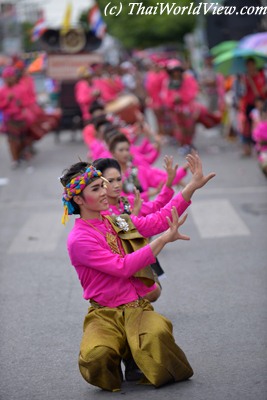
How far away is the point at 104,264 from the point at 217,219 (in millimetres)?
6378

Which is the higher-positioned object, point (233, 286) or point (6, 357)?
point (6, 357)

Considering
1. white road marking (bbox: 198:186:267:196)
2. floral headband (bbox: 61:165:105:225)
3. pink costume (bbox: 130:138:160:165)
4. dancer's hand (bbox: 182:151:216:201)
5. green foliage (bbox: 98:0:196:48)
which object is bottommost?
green foliage (bbox: 98:0:196:48)

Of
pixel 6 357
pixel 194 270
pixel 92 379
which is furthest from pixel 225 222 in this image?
pixel 92 379

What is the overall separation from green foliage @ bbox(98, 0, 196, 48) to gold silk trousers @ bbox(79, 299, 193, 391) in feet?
174

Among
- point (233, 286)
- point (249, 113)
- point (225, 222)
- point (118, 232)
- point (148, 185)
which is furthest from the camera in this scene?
point (249, 113)

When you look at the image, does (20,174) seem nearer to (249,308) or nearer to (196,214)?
(196,214)

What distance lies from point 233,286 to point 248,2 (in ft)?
35.4

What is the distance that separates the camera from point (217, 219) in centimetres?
1205

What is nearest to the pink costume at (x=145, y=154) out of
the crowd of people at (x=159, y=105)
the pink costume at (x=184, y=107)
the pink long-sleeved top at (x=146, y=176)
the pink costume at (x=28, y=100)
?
the pink long-sleeved top at (x=146, y=176)

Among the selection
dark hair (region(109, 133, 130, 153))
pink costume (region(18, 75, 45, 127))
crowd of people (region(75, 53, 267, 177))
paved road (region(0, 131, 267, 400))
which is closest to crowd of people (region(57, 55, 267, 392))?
paved road (region(0, 131, 267, 400))

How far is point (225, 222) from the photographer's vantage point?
11.8m

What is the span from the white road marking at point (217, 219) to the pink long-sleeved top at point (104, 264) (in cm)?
501

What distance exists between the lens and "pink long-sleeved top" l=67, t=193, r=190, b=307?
227 inches

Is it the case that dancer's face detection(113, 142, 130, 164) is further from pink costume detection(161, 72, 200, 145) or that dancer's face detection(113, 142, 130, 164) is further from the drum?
the drum
